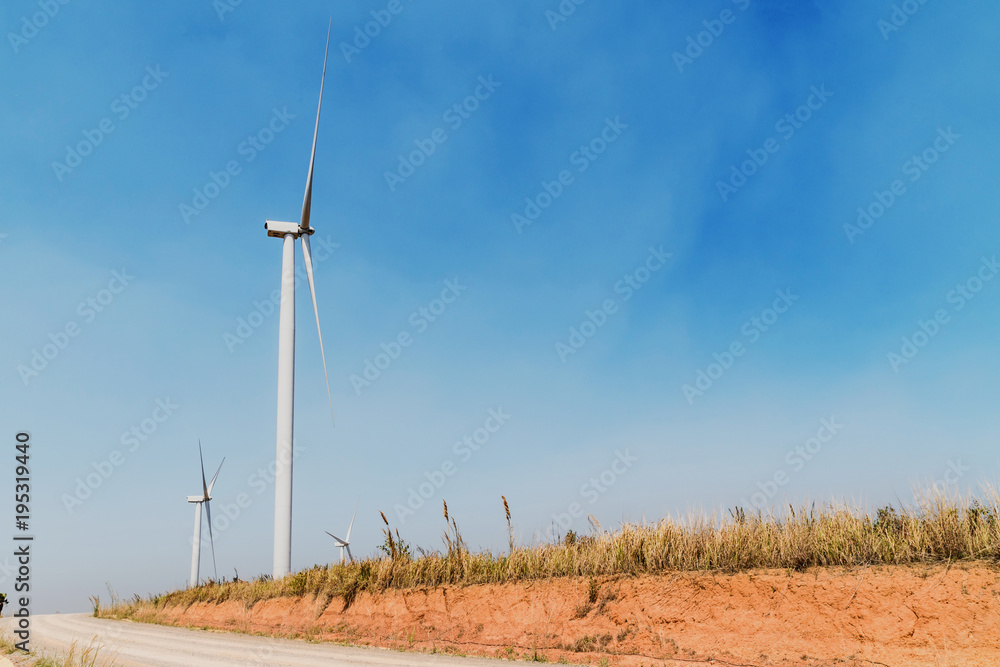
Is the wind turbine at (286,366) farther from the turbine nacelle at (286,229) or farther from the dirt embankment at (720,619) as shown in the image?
the dirt embankment at (720,619)

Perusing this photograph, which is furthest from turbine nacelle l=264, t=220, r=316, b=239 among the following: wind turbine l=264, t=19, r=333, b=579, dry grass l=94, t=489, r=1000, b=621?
dry grass l=94, t=489, r=1000, b=621

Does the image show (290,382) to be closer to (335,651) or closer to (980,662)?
(335,651)

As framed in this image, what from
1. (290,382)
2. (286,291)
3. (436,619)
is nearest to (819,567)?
(436,619)

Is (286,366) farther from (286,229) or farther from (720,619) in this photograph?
(720,619)

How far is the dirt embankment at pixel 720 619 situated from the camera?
9.75 metres

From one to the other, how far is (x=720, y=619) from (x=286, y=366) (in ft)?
68.5

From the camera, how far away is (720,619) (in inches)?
446

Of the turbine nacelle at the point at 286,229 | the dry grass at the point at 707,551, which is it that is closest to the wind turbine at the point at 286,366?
the turbine nacelle at the point at 286,229

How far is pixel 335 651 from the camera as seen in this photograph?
12742 mm

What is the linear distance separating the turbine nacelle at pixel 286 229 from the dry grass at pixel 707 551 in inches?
718

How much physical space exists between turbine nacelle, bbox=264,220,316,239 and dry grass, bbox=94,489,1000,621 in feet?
59.9

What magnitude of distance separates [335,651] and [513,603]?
385cm

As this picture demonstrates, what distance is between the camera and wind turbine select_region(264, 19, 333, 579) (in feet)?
79.8

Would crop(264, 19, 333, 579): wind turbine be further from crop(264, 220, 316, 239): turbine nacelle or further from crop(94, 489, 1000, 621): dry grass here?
crop(94, 489, 1000, 621): dry grass
